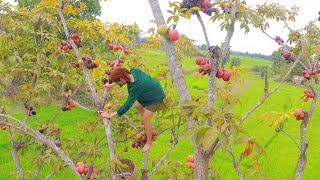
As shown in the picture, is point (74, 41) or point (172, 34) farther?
point (74, 41)

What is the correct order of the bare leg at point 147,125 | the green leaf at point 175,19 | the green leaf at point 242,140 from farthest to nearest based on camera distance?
the bare leg at point 147,125, the green leaf at point 175,19, the green leaf at point 242,140

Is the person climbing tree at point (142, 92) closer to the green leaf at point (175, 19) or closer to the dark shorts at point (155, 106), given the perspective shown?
the dark shorts at point (155, 106)

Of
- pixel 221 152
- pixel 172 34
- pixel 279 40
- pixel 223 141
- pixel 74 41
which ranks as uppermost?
pixel 74 41

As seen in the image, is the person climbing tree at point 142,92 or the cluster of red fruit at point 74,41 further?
the cluster of red fruit at point 74,41

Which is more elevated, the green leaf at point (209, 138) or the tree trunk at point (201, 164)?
the green leaf at point (209, 138)

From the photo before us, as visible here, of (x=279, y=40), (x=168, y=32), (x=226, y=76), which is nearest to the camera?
(x=168, y=32)

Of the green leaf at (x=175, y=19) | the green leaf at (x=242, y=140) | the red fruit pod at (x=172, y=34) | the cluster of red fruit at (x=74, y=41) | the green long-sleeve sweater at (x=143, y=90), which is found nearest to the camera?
the green leaf at (x=242, y=140)

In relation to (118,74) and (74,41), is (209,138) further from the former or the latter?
(74,41)

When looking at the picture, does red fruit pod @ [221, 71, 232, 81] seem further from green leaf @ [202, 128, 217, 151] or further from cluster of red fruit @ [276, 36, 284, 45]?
cluster of red fruit @ [276, 36, 284, 45]

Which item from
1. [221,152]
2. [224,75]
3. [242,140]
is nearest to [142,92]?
[224,75]

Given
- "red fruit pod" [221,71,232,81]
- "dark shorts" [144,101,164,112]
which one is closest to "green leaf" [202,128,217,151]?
"red fruit pod" [221,71,232,81]

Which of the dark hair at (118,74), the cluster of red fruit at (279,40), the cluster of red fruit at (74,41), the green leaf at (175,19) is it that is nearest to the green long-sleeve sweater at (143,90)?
the dark hair at (118,74)

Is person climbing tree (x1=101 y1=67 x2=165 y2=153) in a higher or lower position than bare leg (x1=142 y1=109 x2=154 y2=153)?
higher

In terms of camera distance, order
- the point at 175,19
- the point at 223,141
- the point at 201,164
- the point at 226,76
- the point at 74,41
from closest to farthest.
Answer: the point at 223,141
the point at 201,164
the point at 175,19
the point at 226,76
the point at 74,41
